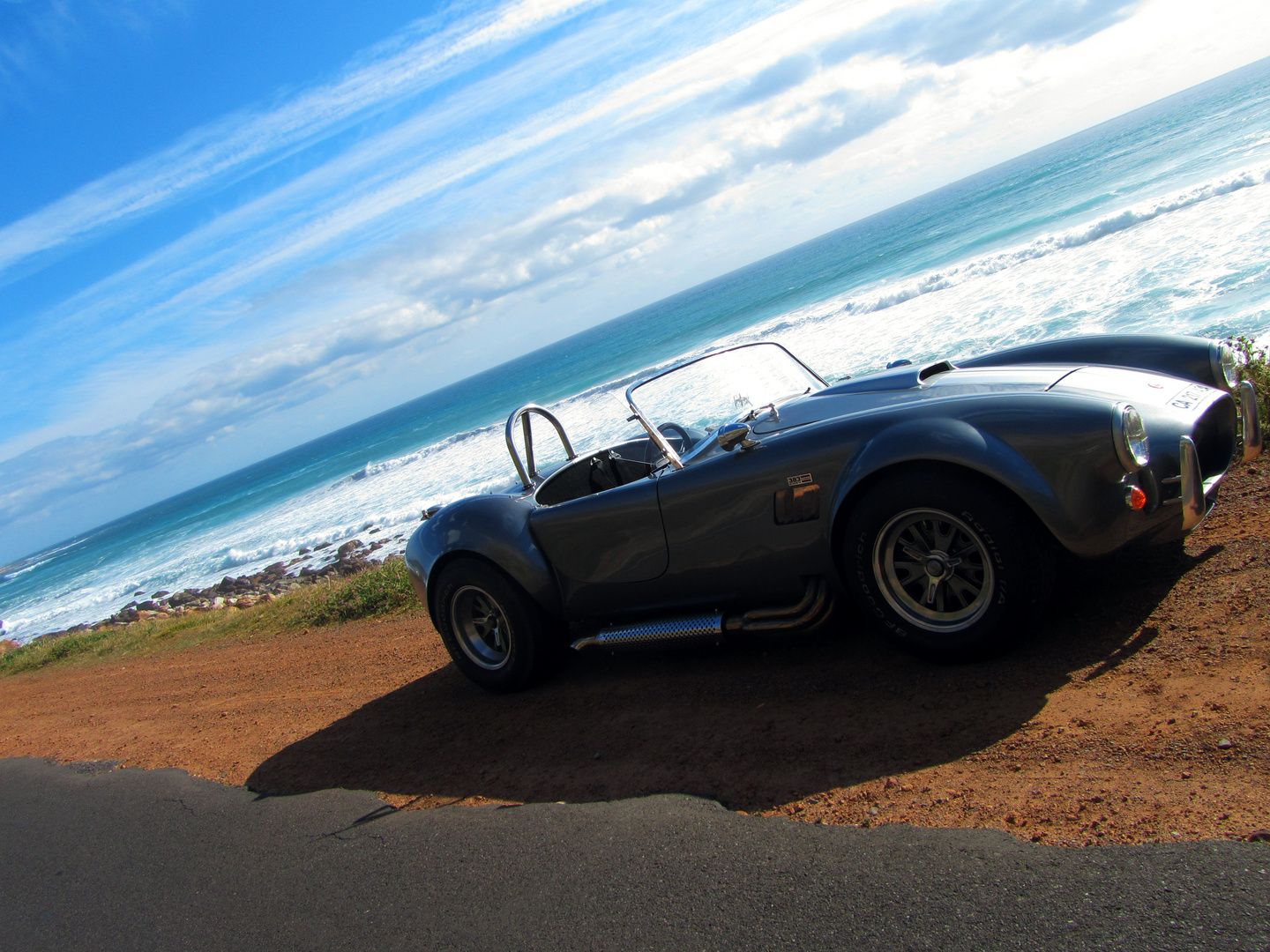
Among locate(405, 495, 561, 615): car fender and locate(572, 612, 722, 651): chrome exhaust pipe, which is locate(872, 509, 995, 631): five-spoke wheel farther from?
locate(405, 495, 561, 615): car fender

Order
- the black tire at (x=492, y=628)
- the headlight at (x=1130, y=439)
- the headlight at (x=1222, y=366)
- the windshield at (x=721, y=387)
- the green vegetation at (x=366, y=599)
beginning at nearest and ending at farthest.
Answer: the headlight at (x=1130, y=439) < the headlight at (x=1222, y=366) < the windshield at (x=721, y=387) < the black tire at (x=492, y=628) < the green vegetation at (x=366, y=599)

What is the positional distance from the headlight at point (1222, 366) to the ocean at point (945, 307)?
8.49 ft

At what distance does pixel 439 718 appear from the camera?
4.98m

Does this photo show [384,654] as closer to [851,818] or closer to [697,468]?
[697,468]

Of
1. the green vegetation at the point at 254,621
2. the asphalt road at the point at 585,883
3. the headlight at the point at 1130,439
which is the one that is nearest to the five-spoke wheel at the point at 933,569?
the headlight at the point at 1130,439

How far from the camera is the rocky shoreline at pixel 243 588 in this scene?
61.3 feet

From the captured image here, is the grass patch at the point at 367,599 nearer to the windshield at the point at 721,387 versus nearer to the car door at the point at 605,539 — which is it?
the car door at the point at 605,539

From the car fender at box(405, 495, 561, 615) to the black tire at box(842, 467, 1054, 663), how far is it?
6.05 feet

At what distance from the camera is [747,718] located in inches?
145

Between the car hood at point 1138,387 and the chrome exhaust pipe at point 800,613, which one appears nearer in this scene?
the car hood at point 1138,387

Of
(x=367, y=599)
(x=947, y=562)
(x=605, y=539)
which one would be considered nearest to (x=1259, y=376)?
(x=947, y=562)

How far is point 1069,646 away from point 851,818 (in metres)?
1.38

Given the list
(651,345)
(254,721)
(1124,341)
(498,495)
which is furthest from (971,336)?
(651,345)

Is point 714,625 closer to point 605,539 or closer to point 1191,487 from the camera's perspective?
point 605,539
